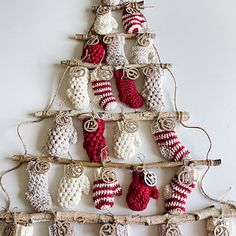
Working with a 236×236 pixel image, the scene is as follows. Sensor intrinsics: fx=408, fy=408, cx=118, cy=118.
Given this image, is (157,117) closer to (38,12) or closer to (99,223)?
(99,223)

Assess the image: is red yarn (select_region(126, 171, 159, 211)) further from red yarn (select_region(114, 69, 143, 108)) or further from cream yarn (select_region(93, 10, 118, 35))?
cream yarn (select_region(93, 10, 118, 35))

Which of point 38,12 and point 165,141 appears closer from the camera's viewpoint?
point 165,141

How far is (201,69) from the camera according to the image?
1.24 metres

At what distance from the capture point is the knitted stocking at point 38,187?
1138mm

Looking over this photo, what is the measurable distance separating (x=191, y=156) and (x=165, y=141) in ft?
0.29

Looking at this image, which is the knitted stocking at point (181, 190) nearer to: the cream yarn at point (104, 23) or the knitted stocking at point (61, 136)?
the knitted stocking at point (61, 136)

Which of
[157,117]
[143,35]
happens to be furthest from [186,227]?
[143,35]

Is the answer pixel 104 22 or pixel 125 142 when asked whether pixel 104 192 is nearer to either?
pixel 125 142

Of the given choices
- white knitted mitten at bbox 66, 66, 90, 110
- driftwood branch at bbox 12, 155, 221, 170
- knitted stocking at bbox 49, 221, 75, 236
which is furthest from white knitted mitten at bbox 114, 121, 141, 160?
knitted stocking at bbox 49, 221, 75, 236

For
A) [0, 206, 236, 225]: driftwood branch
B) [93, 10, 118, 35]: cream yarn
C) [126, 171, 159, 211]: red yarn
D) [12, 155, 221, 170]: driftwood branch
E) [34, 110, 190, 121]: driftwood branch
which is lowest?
[0, 206, 236, 225]: driftwood branch

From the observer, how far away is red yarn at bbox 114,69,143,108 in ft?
3.90

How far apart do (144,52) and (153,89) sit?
12 centimetres

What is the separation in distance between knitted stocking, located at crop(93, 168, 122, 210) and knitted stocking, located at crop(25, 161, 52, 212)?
5.3 inches

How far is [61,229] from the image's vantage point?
1.13 meters
